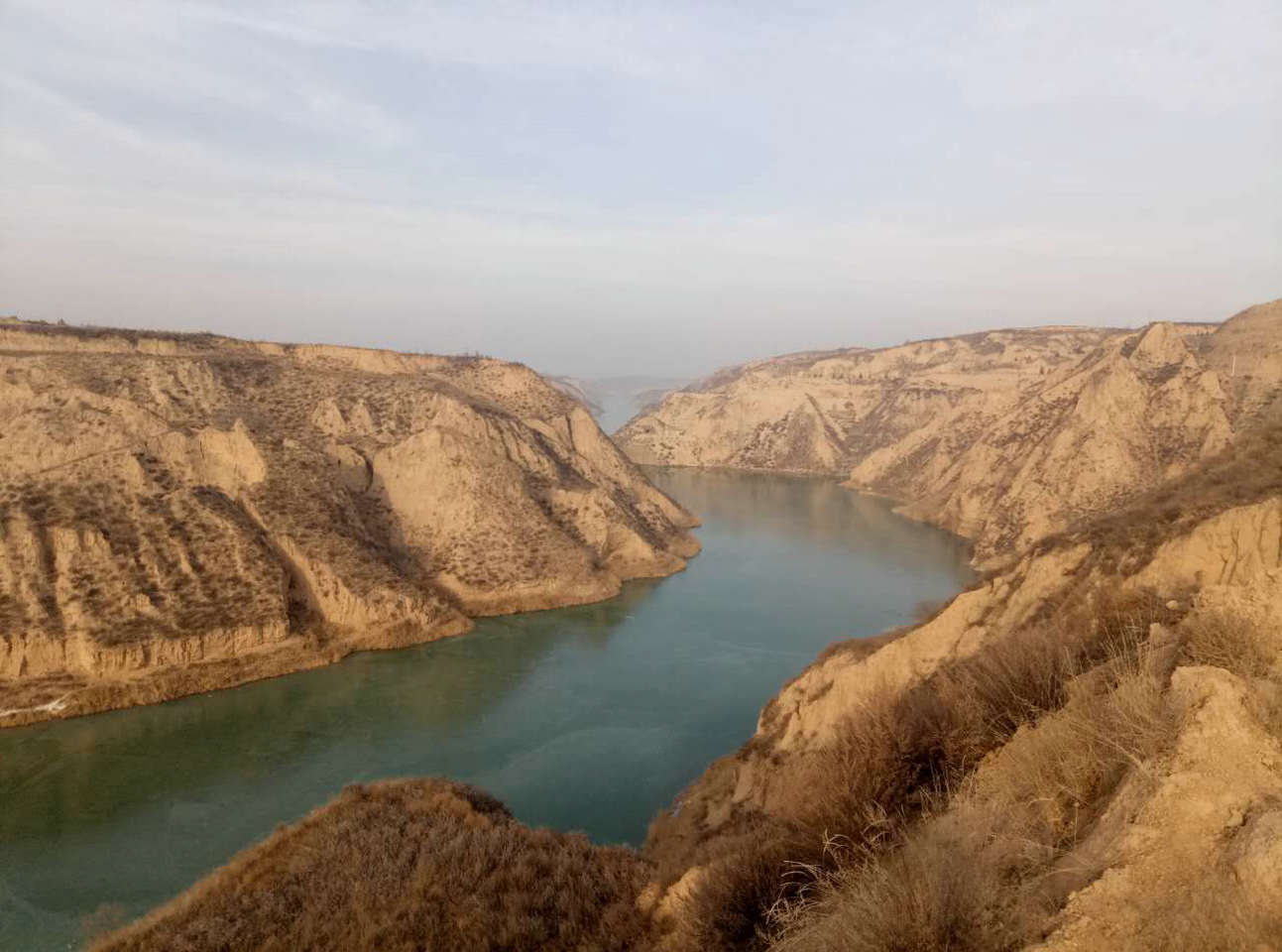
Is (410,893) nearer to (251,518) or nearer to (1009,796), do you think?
(1009,796)

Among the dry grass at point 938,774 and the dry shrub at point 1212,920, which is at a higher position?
the dry shrub at point 1212,920

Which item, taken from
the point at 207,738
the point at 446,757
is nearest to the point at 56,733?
the point at 207,738


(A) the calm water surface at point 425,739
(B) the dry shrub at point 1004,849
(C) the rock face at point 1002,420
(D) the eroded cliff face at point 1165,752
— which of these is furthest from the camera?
(C) the rock face at point 1002,420

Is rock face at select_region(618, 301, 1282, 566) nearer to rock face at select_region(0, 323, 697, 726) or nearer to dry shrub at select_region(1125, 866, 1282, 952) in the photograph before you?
rock face at select_region(0, 323, 697, 726)

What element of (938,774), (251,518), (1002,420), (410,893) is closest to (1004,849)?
(938,774)

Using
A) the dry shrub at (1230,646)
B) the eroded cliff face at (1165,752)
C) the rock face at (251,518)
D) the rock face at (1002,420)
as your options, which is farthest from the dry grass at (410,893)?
the rock face at (1002,420)

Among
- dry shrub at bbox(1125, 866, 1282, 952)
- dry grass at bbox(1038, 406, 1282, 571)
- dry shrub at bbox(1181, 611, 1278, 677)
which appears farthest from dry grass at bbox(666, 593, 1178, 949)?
dry grass at bbox(1038, 406, 1282, 571)

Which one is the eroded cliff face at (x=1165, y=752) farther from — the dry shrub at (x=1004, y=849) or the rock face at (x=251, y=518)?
the rock face at (x=251, y=518)

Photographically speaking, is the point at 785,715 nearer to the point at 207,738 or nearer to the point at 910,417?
the point at 207,738
